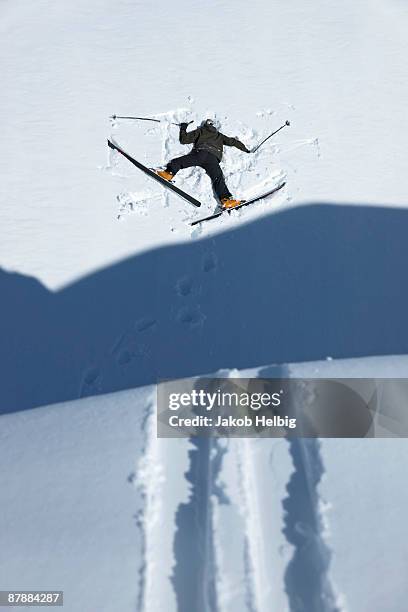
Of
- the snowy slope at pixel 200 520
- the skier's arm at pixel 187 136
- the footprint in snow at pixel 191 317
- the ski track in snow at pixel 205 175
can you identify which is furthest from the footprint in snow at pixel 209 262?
the snowy slope at pixel 200 520

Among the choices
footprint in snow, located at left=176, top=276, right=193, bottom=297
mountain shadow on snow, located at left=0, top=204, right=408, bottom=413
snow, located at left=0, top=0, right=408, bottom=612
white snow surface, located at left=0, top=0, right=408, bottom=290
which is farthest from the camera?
white snow surface, located at left=0, top=0, right=408, bottom=290

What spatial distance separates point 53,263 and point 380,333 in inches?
119

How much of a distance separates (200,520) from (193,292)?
2624 mm

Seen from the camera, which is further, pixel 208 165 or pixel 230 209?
pixel 230 209

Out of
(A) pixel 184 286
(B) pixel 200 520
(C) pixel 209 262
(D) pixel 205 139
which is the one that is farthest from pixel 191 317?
(B) pixel 200 520

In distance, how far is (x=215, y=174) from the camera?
6223 mm

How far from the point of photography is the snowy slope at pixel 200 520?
349cm

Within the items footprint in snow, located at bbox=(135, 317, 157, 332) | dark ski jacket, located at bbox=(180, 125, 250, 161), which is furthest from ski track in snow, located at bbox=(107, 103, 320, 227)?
footprint in snow, located at bbox=(135, 317, 157, 332)

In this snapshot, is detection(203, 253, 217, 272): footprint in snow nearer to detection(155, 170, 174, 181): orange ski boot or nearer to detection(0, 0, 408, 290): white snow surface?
detection(0, 0, 408, 290): white snow surface

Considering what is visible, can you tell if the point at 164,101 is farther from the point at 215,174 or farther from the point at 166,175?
the point at 215,174

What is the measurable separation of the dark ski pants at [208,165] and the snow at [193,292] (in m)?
0.41

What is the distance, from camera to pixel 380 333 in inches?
226

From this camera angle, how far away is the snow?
3.67 metres

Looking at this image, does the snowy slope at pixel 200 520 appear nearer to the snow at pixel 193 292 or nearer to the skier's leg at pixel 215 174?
the snow at pixel 193 292
